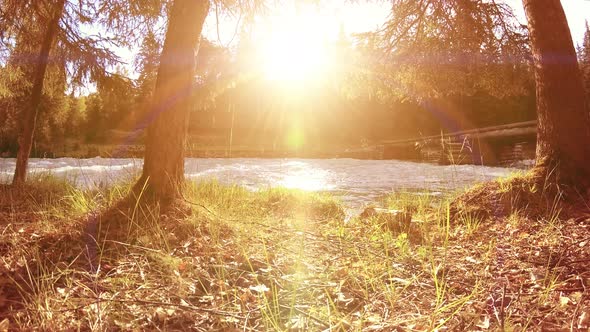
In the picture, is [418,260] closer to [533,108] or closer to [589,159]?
[589,159]

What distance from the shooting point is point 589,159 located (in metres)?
4.65

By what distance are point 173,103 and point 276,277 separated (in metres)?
2.47

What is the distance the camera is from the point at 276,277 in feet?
9.11

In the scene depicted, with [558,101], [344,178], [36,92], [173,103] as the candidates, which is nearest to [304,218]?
[173,103]

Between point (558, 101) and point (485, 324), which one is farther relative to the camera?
point (558, 101)

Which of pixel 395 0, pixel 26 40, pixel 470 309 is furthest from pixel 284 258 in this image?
pixel 26 40

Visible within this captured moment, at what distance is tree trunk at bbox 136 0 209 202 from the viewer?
168 inches

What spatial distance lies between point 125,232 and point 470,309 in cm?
286

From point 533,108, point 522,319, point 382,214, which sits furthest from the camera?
point 533,108

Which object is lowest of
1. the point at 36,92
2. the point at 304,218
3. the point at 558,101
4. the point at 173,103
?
the point at 304,218

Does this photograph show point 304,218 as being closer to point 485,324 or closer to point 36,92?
point 485,324

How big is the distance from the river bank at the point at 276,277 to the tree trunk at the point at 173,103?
426mm

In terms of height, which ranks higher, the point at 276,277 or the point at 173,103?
the point at 173,103

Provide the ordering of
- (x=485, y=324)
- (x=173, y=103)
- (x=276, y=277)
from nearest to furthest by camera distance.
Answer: (x=485, y=324)
(x=276, y=277)
(x=173, y=103)
